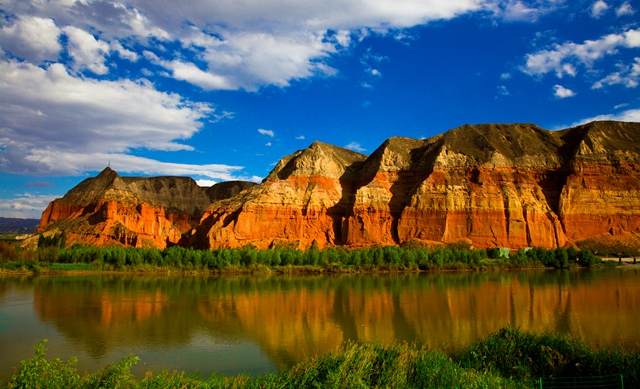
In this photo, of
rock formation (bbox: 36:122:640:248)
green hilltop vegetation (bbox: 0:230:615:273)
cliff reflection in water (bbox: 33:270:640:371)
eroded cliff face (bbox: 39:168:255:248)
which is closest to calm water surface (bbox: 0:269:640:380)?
cliff reflection in water (bbox: 33:270:640:371)

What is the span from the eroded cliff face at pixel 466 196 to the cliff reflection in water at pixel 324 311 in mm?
30733

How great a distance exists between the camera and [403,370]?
11.2 metres

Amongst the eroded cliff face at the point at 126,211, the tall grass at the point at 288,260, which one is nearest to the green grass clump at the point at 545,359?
the tall grass at the point at 288,260

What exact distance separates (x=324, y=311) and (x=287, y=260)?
3552 cm

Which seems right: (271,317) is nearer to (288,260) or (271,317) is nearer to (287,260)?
(288,260)

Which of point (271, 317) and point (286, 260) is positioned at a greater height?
point (286, 260)

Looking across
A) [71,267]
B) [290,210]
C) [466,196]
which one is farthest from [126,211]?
[466,196]

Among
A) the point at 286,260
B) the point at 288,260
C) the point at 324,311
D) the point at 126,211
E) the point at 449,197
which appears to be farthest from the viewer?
the point at 126,211

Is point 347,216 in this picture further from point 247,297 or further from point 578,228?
point 247,297

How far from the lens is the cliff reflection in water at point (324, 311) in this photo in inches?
824

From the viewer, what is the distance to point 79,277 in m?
52.9

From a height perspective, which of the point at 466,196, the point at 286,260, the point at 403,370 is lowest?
the point at 403,370

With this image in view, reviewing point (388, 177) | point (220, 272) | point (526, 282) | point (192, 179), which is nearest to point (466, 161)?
point (388, 177)

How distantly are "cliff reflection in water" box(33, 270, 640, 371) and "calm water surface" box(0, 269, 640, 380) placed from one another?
0.25 feet
